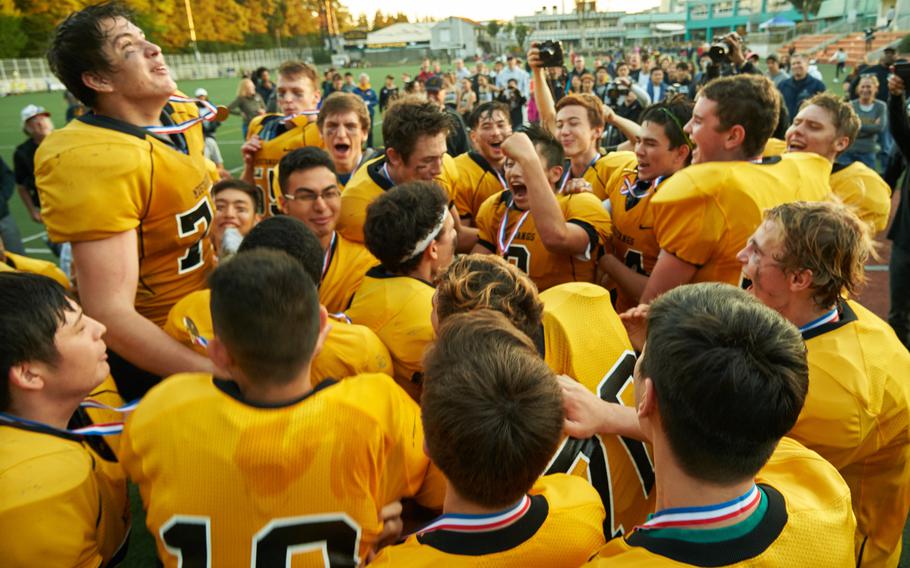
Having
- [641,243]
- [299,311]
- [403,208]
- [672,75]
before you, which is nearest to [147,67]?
[403,208]

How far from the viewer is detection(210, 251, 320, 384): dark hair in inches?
64.3

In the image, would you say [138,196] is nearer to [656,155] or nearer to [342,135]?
[342,135]

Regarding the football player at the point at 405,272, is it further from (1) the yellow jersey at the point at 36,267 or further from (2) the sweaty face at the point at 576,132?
(2) the sweaty face at the point at 576,132

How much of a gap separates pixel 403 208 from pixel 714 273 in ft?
5.41

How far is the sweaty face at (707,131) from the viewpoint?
3.05m

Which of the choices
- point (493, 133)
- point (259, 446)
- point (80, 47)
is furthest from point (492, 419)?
point (493, 133)

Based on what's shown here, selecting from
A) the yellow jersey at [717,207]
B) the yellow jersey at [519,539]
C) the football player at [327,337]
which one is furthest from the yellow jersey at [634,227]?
the yellow jersey at [519,539]

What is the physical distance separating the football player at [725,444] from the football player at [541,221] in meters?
1.80

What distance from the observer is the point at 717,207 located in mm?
2852

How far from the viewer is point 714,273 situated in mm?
3039

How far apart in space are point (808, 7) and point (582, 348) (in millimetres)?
88629

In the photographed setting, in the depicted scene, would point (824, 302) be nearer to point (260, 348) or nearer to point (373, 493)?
point (373, 493)

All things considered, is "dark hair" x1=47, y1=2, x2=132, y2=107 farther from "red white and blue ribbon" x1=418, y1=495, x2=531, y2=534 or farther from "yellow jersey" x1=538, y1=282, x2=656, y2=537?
"red white and blue ribbon" x1=418, y1=495, x2=531, y2=534

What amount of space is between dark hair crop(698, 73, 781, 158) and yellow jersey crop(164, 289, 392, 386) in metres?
2.13
